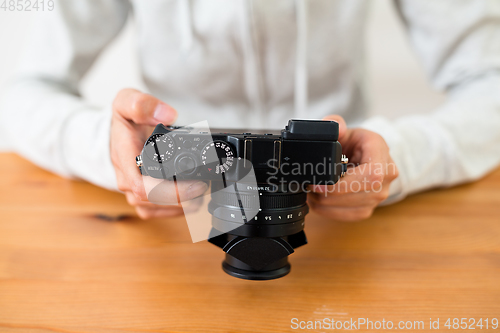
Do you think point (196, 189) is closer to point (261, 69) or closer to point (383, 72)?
point (261, 69)

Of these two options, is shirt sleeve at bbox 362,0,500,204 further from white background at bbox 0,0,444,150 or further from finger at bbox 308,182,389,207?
white background at bbox 0,0,444,150

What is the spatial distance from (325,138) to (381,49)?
0.98m

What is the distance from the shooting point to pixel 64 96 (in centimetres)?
59

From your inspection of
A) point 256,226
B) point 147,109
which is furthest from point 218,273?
point 147,109

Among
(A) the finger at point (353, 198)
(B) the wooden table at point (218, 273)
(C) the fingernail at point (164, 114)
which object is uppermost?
(C) the fingernail at point (164, 114)

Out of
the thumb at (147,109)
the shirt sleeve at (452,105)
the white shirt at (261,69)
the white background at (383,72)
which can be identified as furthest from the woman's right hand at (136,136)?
the white background at (383,72)

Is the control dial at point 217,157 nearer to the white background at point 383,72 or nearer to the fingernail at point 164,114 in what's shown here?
the fingernail at point 164,114

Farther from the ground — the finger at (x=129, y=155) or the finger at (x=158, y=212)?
the finger at (x=129, y=155)

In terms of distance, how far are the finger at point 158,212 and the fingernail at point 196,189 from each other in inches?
4.6

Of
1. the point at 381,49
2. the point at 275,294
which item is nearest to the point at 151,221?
the point at 275,294

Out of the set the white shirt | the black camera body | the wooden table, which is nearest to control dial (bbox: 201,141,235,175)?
the black camera body

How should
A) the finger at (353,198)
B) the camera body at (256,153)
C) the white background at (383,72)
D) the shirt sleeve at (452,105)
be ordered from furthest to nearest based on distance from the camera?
1. the white background at (383,72)
2. the shirt sleeve at (452,105)
3. the finger at (353,198)
4. the camera body at (256,153)

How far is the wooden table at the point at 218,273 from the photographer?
1.04 feet

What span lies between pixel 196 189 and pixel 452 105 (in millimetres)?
514
